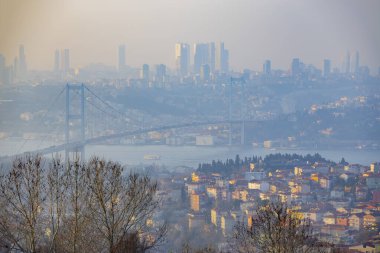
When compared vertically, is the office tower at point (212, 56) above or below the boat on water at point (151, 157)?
above

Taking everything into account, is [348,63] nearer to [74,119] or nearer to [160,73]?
[160,73]

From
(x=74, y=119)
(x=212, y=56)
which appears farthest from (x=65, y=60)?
(x=212, y=56)

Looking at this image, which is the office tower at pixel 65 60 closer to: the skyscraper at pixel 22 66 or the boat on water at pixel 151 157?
the skyscraper at pixel 22 66

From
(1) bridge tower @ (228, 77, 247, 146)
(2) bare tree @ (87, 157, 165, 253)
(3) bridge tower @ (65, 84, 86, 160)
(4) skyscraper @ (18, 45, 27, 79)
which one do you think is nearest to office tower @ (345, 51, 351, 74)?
(1) bridge tower @ (228, 77, 247, 146)

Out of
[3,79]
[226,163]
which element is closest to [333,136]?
[226,163]

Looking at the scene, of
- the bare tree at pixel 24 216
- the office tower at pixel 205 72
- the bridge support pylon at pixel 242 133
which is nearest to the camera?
the bare tree at pixel 24 216

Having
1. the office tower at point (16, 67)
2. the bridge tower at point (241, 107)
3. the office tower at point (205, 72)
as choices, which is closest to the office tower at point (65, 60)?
the office tower at point (16, 67)

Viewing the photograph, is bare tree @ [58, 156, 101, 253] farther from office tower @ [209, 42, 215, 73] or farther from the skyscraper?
office tower @ [209, 42, 215, 73]

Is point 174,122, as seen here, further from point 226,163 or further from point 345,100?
point 345,100
